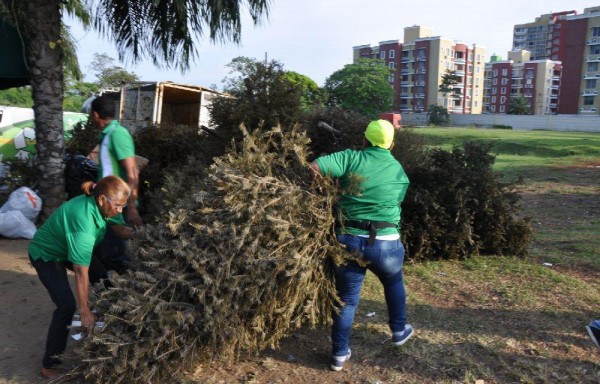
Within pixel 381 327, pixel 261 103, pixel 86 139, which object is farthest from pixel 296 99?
pixel 86 139

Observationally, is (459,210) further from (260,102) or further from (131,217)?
(131,217)

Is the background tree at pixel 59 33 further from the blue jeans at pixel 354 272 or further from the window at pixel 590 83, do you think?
the window at pixel 590 83

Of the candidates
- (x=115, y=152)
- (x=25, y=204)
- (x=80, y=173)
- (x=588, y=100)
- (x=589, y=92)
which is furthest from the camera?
(x=588, y=100)

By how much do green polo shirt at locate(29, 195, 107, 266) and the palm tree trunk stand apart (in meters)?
3.94

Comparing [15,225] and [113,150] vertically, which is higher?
[113,150]

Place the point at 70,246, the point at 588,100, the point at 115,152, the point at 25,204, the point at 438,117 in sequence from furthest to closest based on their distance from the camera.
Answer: the point at 588,100 < the point at 438,117 < the point at 25,204 < the point at 115,152 < the point at 70,246

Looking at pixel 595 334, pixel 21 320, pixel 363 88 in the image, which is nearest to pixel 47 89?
pixel 21 320

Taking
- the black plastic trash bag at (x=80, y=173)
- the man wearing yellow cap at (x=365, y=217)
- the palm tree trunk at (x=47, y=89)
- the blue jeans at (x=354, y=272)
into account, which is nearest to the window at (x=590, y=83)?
the palm tree trunk at (x=47, y=89)

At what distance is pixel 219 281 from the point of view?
11.1 ft

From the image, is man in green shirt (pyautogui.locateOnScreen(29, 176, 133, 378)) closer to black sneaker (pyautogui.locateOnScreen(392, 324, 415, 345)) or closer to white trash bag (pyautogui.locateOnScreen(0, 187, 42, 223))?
black sneaker (pyautogui.locateOnScreen(392, 324, 415, 345))

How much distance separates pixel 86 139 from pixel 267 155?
681cm

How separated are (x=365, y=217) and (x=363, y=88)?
6934 centimetres

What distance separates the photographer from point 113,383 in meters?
3.37

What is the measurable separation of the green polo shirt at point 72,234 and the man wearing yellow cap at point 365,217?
150cm
